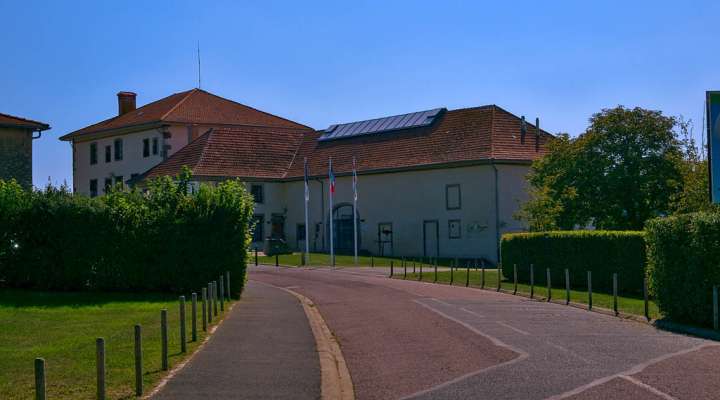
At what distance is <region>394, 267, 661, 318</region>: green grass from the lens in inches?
1018

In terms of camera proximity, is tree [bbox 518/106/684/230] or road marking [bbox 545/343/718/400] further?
tree [bbox 518/106/684/230]

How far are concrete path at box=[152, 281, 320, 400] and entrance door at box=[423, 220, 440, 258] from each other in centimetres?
3589

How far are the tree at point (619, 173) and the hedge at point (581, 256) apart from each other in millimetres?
7609

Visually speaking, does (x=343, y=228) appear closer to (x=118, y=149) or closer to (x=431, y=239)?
(x=431, y=239)

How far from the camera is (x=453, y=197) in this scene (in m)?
56.9

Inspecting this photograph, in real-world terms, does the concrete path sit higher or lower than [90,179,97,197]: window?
lower

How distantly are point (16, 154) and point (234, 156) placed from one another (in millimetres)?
18686

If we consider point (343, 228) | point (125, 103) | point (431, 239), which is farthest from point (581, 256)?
point (125, 103)

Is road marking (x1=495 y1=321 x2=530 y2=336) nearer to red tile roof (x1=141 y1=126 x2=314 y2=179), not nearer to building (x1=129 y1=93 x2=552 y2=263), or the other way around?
building (x1=129 y1=93 x2=552 y2=263)

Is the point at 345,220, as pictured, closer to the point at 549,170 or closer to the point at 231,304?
the point at 549,170

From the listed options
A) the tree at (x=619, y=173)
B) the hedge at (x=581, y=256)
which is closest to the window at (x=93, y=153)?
the tree at (x=619, y=173)

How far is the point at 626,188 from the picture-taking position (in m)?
45.2

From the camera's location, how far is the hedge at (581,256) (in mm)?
31969

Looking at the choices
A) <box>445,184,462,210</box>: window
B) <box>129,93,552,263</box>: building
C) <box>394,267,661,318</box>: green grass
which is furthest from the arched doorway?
<box>394,267,661,318</box>: green grass
